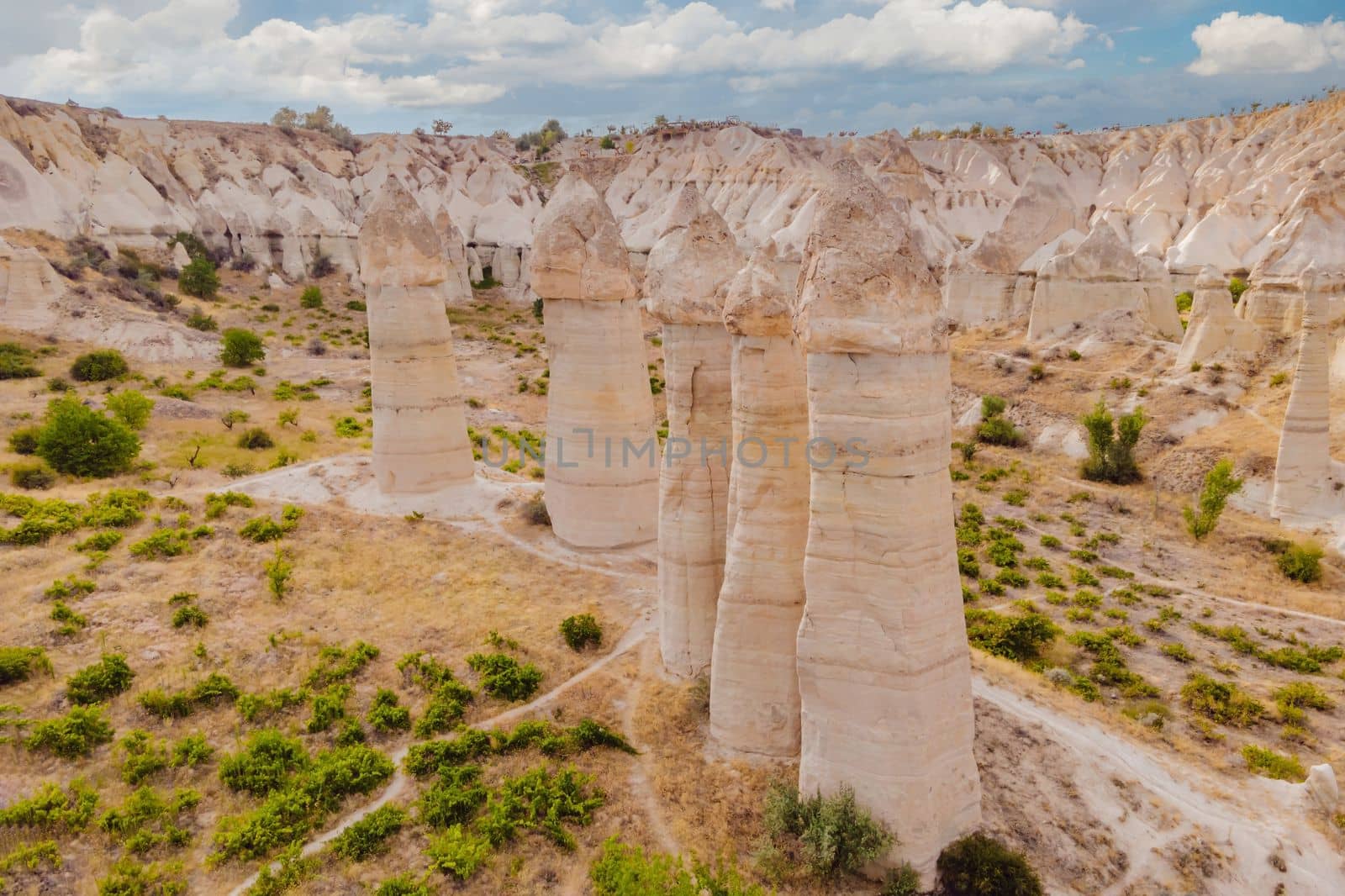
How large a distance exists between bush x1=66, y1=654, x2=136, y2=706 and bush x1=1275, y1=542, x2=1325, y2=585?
83.9ft

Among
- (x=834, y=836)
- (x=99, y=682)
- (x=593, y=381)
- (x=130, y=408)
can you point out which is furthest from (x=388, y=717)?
(x=130, y=408)

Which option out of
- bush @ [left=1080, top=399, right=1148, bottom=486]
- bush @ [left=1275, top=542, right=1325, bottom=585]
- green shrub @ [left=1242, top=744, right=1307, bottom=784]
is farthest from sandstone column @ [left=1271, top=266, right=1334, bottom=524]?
green shrub @ [left=1242, top=744, right=1307, bottom=784]

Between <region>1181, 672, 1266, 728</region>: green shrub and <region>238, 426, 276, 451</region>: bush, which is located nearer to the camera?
<region>1181, 672, 1266, 728</region>: green shrub

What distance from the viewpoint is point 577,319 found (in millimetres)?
19062

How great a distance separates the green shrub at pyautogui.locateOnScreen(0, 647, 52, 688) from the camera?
1356cm

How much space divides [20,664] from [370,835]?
774 cm

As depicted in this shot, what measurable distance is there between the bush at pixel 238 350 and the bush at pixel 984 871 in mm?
38754

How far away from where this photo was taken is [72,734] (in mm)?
12203

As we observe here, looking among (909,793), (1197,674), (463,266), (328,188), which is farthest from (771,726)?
(328,188)

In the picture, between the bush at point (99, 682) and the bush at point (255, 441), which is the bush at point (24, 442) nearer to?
the bush at point (255, 441)

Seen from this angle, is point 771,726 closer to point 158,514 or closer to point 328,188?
point 158,514

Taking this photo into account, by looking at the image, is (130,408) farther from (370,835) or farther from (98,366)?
(370,835)

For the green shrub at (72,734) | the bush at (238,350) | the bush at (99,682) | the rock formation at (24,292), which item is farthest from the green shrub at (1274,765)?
the rock formation at (24,292)

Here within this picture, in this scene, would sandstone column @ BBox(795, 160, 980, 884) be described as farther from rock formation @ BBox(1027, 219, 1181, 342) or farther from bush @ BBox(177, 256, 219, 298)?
bush @ BBox(177, 256, 219, 298)
